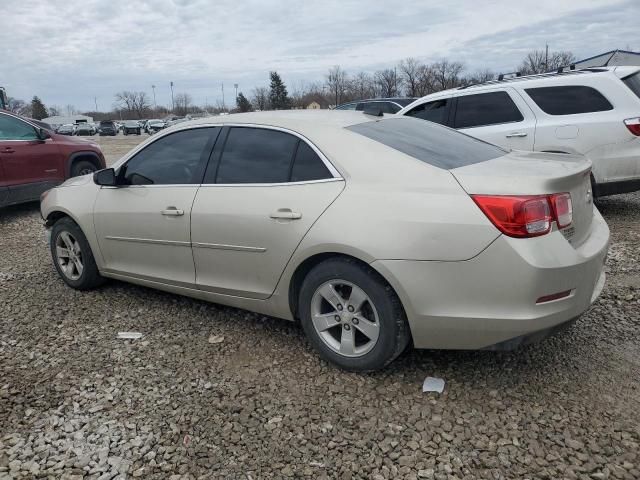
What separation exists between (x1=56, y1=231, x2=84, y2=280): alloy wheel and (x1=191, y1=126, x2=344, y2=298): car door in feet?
5.07

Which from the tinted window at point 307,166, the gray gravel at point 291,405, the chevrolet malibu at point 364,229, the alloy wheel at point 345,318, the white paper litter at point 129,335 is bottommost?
the gray gravel at point 291,405

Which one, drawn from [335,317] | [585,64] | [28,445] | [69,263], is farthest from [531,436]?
[585,64]

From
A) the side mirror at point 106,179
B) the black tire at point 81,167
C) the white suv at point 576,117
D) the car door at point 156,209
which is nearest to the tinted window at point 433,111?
the white suv at point 576,117

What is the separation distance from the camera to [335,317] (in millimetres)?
3111

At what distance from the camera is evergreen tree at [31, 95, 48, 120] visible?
337 feet

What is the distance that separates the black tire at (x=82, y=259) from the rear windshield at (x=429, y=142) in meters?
2.61

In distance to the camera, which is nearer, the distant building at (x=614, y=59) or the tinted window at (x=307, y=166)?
the tinted window at (x=307, y=166)

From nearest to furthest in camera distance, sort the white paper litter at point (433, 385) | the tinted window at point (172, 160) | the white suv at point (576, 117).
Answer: the white paper litter at point (433, 385)
the tinted window at point (172, 160)
the white suv at point (576, 117)

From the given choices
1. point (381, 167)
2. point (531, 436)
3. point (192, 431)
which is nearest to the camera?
point (531, 436)

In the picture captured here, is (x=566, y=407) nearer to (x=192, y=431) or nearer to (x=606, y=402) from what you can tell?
(x=606, y=402)

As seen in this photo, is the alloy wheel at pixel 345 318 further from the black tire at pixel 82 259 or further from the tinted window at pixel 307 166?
the black tire at pixel 82 259

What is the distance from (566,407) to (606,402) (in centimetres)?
22

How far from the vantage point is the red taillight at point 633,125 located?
5846 mm

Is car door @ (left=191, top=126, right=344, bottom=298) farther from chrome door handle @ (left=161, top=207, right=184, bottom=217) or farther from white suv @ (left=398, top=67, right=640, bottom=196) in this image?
white suv @ (left=398, top=67, right=640, bottom=196)
